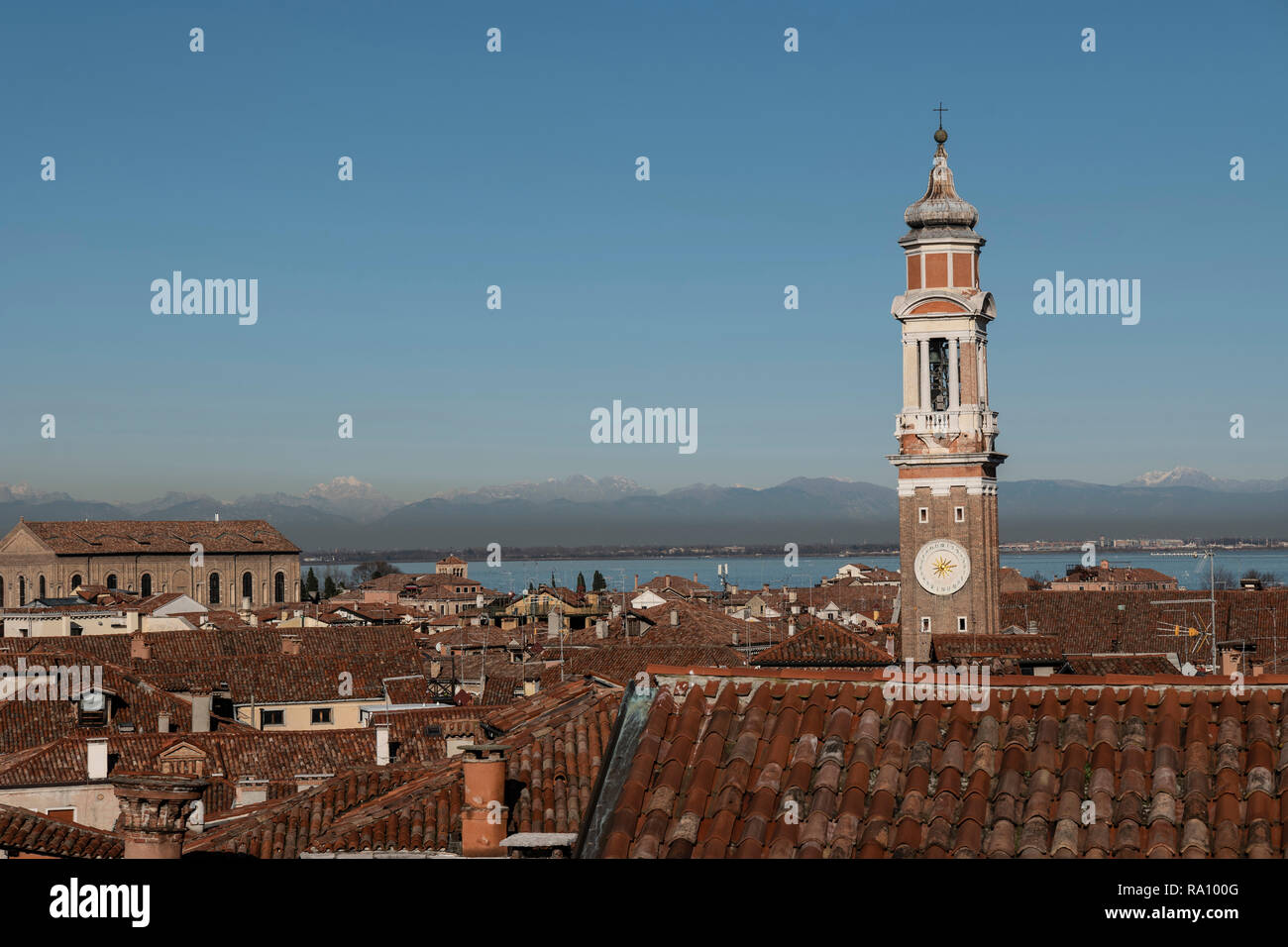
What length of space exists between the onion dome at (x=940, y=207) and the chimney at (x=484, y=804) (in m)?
42.0

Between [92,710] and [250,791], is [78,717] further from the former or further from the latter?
[250,791]

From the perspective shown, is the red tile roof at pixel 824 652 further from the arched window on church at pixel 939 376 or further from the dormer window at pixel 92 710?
the dormer window at pixel 92 710

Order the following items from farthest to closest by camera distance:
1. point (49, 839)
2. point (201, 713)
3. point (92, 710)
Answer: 1. point (201, 713)
2. point (92, 710)
3. point (49, 839)

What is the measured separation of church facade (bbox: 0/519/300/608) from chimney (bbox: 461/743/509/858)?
414ft

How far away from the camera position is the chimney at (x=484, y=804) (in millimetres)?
11562

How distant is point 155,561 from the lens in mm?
138375

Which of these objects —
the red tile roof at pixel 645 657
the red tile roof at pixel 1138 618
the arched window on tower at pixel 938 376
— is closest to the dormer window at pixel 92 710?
the red tile roof at pixel 645 657

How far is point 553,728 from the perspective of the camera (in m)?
16.6

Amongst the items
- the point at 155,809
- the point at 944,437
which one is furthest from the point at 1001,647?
the point at 155,809

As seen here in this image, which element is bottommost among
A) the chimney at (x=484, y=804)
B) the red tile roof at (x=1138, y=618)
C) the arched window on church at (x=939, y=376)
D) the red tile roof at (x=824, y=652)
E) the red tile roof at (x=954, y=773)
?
the red tile roof at (x=1138, y=618)

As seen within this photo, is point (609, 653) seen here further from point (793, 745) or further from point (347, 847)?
point (793, 745)

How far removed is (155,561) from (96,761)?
116 m

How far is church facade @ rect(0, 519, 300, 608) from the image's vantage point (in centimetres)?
13375
